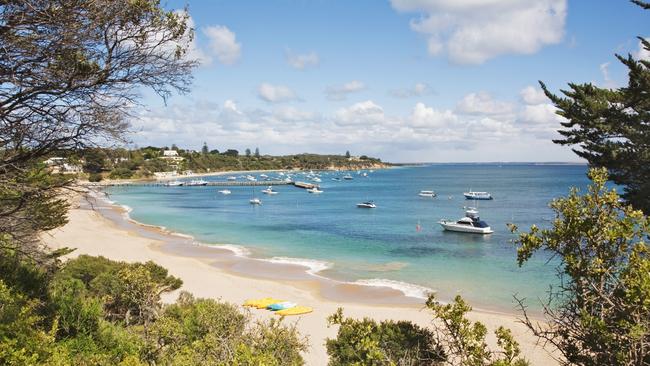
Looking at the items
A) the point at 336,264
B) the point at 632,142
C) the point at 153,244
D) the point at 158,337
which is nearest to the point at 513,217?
the point at 336,264

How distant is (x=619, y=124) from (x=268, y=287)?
1849 cm

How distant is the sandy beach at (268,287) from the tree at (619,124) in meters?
6.55

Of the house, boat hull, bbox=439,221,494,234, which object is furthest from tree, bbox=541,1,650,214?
the house

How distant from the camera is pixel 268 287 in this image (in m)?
26.8

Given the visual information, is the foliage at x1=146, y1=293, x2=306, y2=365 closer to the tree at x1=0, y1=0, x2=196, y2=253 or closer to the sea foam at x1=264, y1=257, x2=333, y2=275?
the tree at x1=0, y1=0, x2=196, y2=253

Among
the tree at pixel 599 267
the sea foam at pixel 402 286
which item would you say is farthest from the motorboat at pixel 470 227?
the tree at pixel 599 267

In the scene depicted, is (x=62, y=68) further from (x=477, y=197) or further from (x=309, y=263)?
(x=477, y=197)

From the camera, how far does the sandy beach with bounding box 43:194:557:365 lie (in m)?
19.4

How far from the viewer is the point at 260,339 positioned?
28.8 ft

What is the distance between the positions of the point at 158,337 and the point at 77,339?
154cm

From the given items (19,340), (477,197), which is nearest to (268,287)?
(19,340)

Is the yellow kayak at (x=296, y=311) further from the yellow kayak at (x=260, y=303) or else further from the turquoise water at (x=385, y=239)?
the turquoise water at (x=385, y=239)

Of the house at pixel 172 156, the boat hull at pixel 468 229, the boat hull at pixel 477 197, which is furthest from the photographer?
the house at pixel 172 156

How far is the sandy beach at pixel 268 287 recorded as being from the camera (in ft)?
63.6
